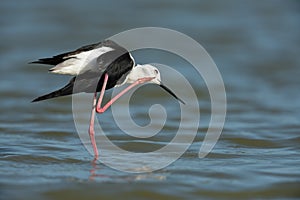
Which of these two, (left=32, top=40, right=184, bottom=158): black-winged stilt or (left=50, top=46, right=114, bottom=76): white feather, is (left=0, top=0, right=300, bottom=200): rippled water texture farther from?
(left=50, top=46, right=114, bottom=76): white feather

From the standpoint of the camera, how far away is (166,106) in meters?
12.0

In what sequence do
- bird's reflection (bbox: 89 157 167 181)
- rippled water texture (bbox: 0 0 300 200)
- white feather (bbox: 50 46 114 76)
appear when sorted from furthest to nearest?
white feather (bbox: 50 46 114 76)
bird's reflection (bbox: 89 157 167 181)
rippled water texture (bbox: 0 0 300 200)

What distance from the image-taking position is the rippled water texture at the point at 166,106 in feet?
24.0

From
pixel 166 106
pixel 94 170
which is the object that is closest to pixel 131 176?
pixel 94 170

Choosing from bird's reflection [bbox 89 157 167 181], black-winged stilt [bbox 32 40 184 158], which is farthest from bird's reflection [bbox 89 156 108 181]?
black-winged stilt [bbox 32 40 184 158]

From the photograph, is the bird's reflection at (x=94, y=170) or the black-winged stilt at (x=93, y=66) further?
the black-winged stilt at (x=93, y=66)

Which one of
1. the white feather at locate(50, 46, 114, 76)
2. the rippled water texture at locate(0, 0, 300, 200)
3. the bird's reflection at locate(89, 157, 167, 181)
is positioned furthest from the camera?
the white feather at locate(50, 46, 114, 76)

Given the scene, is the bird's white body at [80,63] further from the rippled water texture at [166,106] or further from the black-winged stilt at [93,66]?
the rippled water texture at [166,106]

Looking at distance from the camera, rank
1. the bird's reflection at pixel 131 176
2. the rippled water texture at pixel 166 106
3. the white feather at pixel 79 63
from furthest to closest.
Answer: the white feather at pixel 79 63
the bird's reflection at pixel 131 176
the rippled water texture at pixel 166 106

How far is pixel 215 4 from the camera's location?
18234 mm

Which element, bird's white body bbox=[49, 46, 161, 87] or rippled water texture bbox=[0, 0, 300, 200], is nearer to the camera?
rippled water texture bbox=[0, 0, 300, 200]

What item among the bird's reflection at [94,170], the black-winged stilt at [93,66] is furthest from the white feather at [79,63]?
the bird's reflection at [94,170]

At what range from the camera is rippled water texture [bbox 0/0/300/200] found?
732 centimetres

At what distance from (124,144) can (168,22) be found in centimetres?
800
